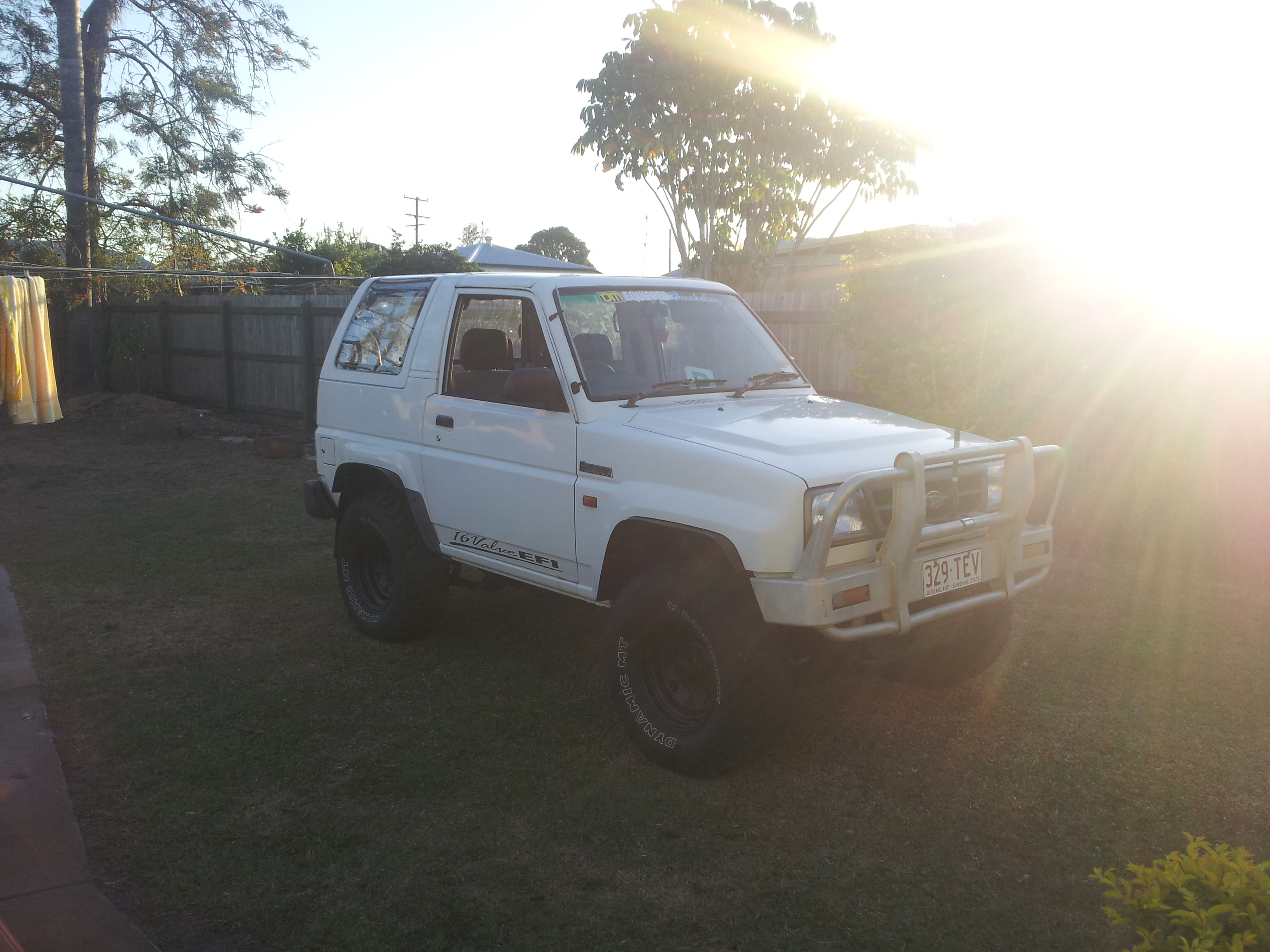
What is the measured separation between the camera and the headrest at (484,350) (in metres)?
5.19

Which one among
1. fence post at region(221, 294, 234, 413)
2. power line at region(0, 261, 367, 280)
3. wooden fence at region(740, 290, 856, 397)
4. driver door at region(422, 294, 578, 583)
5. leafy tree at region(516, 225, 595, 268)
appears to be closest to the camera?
driver door at region(422, 294, 578, 583)

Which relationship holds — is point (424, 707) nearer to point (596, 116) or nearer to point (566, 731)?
point (566, 731)

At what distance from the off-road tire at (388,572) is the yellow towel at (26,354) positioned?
10364 millimetres

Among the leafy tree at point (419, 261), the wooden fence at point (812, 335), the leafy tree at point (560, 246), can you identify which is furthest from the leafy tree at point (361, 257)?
the leafy tree at point (560, 246)

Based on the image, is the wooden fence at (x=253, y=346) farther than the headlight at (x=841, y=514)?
Yes

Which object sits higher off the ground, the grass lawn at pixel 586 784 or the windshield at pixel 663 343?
the windshield at pixel 663 343

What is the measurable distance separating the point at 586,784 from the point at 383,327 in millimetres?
2928

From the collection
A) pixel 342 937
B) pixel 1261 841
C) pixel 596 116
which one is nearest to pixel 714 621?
pixel 342 937

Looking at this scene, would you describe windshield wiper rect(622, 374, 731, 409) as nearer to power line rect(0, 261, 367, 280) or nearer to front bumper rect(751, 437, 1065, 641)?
front bumper rect(751, 437, 1065, 641)

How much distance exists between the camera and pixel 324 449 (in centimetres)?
594

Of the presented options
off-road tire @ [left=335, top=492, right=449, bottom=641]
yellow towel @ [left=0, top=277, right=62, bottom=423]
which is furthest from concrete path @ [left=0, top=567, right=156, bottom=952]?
yellow towel @ [left=0, top=277, right=62, bottom=423]

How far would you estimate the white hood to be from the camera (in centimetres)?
377

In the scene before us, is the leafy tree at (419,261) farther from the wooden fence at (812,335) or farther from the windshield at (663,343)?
the windshield at (663,343)

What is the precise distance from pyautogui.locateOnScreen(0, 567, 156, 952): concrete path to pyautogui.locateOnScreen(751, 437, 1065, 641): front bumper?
233 cm
